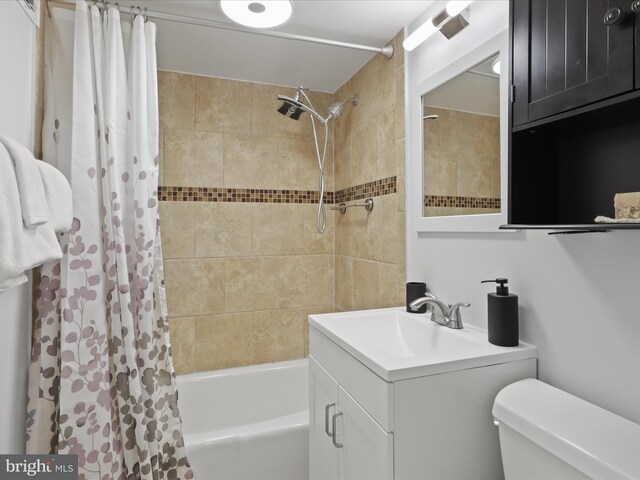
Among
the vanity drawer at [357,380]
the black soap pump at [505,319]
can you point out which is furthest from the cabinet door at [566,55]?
the vanity drawer at [357,380]

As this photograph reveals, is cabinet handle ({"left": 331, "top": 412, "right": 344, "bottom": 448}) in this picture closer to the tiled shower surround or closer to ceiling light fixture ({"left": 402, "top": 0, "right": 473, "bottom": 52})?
the tiled shower surround

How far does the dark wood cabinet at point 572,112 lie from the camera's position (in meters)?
0.75

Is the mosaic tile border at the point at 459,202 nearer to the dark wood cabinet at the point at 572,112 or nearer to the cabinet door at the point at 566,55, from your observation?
the dark wood cabinet at the point at 572,112

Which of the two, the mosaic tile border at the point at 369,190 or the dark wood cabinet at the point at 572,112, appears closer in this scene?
the dark wood cabinet at the point at 572,112

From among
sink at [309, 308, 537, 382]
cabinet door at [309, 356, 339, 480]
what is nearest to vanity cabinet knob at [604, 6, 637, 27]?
sink at [309, 308, 537, 382]

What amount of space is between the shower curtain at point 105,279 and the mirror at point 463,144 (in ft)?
3.90

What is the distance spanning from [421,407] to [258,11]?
5.15 ft

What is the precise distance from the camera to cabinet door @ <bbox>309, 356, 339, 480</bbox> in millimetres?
1321

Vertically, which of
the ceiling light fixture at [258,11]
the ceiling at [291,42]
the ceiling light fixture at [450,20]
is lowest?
the ceiling light fixture at [450,20]

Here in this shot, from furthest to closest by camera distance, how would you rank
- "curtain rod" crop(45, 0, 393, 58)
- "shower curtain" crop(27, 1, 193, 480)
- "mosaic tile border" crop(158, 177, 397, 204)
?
"mosaic tile border" crop(158, 177, 397, 204)
"curtain rod" crop(45, 0, 393, 58)
"shower curtain" crop(27, 1, 193, 480)

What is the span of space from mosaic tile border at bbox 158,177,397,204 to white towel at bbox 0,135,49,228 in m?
1.20

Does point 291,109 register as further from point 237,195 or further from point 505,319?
point 505,319

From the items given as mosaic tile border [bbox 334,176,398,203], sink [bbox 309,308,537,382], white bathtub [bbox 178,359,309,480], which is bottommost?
white bathtub [bbox 178,359,309,480]

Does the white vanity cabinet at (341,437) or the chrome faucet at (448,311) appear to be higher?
the chrome faucet at (448,311)
